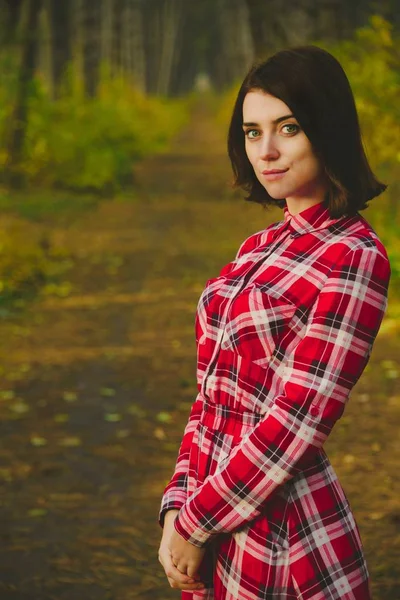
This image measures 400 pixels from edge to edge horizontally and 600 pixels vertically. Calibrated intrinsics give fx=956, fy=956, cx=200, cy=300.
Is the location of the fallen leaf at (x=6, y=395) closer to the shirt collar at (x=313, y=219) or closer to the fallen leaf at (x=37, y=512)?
the fallen leaf at (x=37, y=512)

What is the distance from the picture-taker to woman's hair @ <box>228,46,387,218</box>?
6.29ft

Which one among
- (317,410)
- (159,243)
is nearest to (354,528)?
(317,410)

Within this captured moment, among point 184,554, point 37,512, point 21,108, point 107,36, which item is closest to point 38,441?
point 37,512

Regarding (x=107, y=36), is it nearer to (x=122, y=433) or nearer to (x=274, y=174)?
(x=122, y=433)

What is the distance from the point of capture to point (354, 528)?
6.66 ft

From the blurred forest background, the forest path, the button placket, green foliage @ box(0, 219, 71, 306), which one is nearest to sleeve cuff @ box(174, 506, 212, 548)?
the button placket

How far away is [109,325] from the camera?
8383 mm

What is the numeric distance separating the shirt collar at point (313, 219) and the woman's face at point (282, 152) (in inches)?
0.8

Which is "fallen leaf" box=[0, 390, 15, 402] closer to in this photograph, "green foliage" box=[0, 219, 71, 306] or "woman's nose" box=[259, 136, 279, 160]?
"green foliage" box=[0, 219, 71, 306]

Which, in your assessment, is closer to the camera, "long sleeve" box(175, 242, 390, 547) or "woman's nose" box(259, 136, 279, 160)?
"long sleeve" box(175, 242, 390, 547)

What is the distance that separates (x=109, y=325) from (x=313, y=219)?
6.47 m

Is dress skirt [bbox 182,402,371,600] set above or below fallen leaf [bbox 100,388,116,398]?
above

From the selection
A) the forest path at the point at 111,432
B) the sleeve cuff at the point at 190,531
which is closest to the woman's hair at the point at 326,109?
the sleeve cuff at the point at 190,531

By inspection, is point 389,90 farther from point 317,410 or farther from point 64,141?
point 64,141
